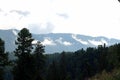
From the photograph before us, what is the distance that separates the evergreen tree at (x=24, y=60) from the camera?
1832 inches

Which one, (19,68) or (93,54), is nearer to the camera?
(19,68)

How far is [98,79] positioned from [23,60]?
35.4 m

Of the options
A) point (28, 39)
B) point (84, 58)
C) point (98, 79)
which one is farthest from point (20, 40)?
point (84, 58)

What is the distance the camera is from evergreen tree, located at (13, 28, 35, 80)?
4653 cm

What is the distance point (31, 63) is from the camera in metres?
47.0

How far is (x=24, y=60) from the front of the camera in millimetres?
47219

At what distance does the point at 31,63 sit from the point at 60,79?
28.0 meters

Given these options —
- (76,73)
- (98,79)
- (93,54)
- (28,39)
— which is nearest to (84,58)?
(93,54)

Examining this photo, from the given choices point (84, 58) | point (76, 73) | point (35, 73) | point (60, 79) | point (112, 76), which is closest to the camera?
point (112, 76)

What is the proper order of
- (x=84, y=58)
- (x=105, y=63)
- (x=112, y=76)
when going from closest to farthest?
(x=112, y=76) < (x=105, y=63) < (x=84, y=58)

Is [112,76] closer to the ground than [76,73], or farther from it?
farther from it

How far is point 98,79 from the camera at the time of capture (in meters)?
12.3

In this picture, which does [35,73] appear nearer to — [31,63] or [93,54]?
[31,63]

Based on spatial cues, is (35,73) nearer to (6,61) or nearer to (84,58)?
(6,61)
